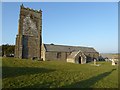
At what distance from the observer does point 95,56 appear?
7056 centimetres

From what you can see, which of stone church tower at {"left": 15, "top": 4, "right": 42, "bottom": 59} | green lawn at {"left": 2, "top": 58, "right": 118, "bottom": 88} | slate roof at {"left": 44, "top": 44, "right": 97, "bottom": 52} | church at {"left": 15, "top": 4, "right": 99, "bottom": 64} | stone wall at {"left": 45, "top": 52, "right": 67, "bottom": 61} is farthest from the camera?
slate roof at {"left": 44, "top": 44, "right": 97, "bottom": 52}

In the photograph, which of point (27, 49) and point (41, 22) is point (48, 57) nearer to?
point (27, 49)

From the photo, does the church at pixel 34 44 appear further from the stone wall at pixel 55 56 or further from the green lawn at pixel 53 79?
the green lawn at pixel 53 79

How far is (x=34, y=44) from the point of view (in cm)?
5678

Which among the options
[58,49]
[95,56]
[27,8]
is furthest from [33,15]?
[95,56]

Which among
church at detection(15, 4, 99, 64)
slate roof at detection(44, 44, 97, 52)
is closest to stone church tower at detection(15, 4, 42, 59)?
church at detection(15, 4, 99, 64)

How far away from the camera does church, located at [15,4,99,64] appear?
2125 inches

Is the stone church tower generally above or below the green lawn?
above

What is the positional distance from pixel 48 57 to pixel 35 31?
30.1 feet

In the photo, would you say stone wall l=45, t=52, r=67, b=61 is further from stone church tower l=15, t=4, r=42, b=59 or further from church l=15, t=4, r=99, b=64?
stone church tower l=15, t=4, r=42, b=59

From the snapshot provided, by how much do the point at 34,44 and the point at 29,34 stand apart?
3.42 m

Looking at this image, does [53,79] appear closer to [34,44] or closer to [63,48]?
[34,44]

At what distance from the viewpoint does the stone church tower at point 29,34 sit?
53.3 meters

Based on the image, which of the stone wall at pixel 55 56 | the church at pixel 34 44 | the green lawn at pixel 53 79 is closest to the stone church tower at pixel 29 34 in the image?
the church at pixel 34 44
